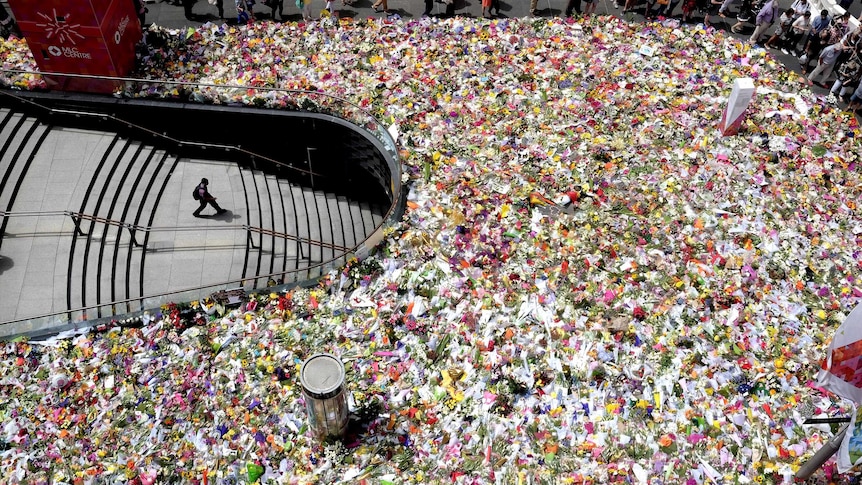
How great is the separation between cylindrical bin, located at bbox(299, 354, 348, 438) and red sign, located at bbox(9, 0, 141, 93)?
8779mm

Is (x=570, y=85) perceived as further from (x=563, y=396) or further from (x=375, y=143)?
(x=563, y=396)

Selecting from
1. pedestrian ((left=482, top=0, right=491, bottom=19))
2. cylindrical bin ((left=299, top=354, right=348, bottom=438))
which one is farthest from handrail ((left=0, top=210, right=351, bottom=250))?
pedestrian ((left=482, top=0, right=491, bottom=19))

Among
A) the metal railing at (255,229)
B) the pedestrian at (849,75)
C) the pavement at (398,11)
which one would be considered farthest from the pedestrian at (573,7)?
the metal railing at (255,229)

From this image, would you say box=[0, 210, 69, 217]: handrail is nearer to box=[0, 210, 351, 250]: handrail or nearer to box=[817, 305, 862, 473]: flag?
box=[0, 210, 351, 250]: handrail

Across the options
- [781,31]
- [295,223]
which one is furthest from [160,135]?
[781,31]

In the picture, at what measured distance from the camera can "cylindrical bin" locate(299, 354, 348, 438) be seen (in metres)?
7.20

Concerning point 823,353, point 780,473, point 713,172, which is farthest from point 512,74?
point 780,473

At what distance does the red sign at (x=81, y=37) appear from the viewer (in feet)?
38.9

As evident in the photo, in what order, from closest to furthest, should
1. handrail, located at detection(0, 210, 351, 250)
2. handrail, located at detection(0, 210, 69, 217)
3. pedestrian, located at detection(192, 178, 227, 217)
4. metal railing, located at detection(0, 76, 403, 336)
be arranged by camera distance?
1. metal railing, located at detection(0, 76, 403, 336)
2. handrail, located at detection(0, 210, 69, 217)
3. handrail, located at detection(0, 210, 351, 250)
4. pedestrian, located at detection(192, 178, 227, 217)

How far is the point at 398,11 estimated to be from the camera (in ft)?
51.2

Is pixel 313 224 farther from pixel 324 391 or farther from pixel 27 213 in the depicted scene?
pixel 324 391

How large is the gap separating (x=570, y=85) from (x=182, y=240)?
848cm

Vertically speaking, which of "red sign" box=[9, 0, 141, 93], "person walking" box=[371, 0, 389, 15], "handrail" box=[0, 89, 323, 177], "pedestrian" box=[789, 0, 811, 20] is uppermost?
"pedestrian" box=[789, 0, 811, 20]

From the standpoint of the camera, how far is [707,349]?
8883 mm
